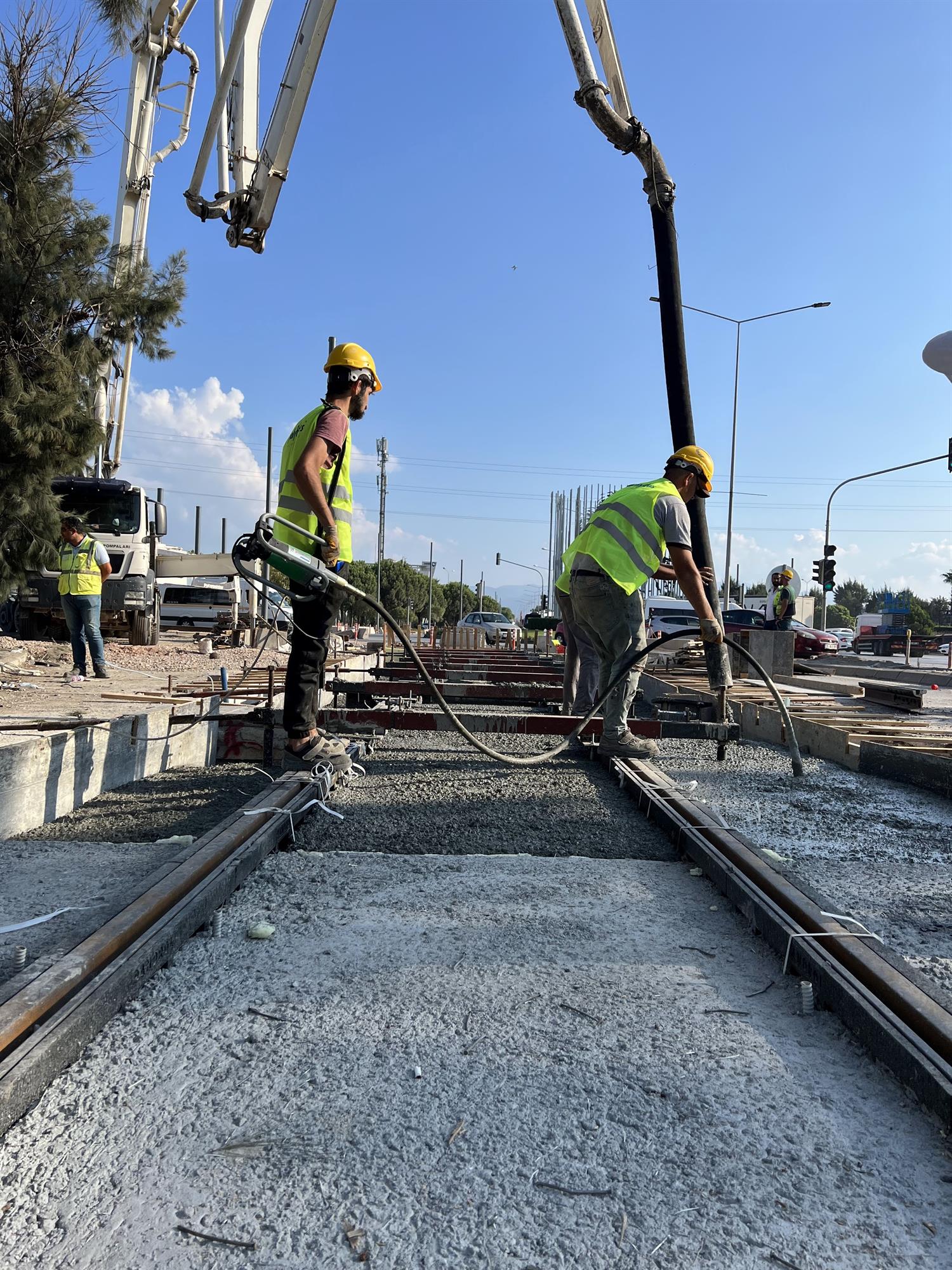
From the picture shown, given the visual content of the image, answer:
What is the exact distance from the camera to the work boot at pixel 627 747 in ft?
18.0

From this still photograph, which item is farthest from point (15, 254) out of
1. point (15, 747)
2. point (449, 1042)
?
point (449, 1042)

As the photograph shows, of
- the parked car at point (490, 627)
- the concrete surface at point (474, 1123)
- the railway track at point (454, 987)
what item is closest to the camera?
the concrete surface at point (474, 1123)

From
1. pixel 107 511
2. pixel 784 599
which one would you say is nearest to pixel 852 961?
pixel 784 599

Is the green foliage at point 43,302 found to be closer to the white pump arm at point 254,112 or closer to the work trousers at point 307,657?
the white pump arm at point 254,112

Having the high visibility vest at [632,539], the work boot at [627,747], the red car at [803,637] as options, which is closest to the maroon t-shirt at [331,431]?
the high visibility vest at [632,539]

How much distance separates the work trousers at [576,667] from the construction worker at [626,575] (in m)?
1.14

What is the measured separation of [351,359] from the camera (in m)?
4.77

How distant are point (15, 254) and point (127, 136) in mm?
8938

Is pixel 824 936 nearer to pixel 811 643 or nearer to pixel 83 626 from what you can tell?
pixel 83 626

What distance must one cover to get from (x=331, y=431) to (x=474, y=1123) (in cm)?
359

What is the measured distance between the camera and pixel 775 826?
4.11 metres

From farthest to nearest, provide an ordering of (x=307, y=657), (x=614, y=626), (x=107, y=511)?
(x=107, y=511), (x=614, y=626), (x=307, y=657)

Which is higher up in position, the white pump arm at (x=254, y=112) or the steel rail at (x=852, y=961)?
the white pump arm at (x=254, y=112)

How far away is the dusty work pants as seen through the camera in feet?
18.3
